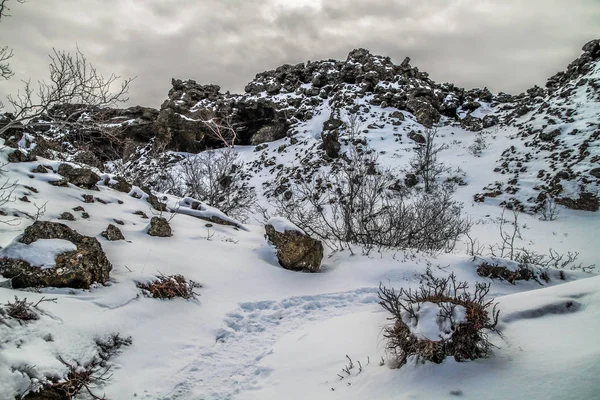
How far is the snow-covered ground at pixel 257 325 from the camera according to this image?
2.30 metres

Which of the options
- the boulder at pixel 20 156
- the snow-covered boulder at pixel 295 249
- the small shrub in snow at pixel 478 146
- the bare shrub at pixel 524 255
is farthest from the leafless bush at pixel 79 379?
the small shrub in snow at pixel 478 146

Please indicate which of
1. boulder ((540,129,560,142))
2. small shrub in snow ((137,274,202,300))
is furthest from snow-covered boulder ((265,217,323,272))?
boulder ((540,129,560,142))

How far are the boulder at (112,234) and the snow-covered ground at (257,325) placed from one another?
18 centimetres

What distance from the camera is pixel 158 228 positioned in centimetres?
677

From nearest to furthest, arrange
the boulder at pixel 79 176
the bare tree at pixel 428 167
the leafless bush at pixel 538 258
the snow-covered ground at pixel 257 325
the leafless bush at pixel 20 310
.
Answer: the snow-covered ground at pixel 257 325 → the leafless bush at pixel 20 310 → the boulder at pixel 79 176 → the leafless bush at pixel 538 258 → the bare tree at pixel 428 167

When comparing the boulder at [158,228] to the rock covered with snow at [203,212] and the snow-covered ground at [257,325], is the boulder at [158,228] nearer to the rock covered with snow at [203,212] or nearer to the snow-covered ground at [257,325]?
the snow-covered ground at [257,325]

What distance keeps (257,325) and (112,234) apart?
3540 mm

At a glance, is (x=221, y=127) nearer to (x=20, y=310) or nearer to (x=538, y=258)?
(x=20, y=310)

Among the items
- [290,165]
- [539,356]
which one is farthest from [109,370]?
[290,165]

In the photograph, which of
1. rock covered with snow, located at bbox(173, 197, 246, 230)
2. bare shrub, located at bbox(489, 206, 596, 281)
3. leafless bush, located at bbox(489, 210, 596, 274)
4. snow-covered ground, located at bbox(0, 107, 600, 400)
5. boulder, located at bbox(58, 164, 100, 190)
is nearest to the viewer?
snow-covered ground, located at bbox(0, 107, 600, 400)

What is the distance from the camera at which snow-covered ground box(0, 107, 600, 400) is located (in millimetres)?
2297

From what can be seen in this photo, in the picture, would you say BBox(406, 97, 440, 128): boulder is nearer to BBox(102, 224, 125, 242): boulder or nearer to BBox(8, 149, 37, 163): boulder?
BBox(102, 224, 125, 242): boulder

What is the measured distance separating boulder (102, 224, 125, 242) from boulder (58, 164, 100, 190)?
111 inches

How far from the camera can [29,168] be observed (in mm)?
7199
